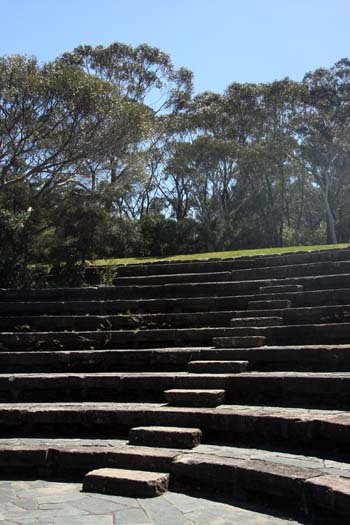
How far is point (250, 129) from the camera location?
35.1m

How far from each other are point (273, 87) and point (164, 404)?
30.2 metres

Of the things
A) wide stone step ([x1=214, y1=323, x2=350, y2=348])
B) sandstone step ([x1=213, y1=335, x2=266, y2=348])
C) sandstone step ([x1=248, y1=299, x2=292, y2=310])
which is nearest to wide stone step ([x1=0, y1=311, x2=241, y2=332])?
sandstone step ([x1=248, y1=299, x2=292, y2=310])

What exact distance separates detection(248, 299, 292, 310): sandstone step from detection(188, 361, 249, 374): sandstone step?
2.12 metres

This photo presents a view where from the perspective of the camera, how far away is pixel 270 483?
12.6ft

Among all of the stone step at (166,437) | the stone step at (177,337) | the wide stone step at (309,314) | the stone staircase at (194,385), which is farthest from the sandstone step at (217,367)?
the wide stone step at (309,314)

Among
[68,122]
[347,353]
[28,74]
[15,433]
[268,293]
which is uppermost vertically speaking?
[28,74]

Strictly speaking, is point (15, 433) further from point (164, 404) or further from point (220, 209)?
point (220, 209)

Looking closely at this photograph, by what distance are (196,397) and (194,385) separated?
0.35 metres

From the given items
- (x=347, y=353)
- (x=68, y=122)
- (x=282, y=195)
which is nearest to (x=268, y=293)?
(x=347, y=353)

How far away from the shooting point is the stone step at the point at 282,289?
8.73 m

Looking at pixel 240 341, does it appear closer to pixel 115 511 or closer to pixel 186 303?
pixel 186 303

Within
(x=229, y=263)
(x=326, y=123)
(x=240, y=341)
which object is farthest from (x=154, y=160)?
(x=240, y=341)

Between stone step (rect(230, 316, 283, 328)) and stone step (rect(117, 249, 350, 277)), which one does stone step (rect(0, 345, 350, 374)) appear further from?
stone step (rect(117, 249, 350, 277))

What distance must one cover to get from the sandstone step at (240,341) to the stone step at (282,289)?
1997 mm
